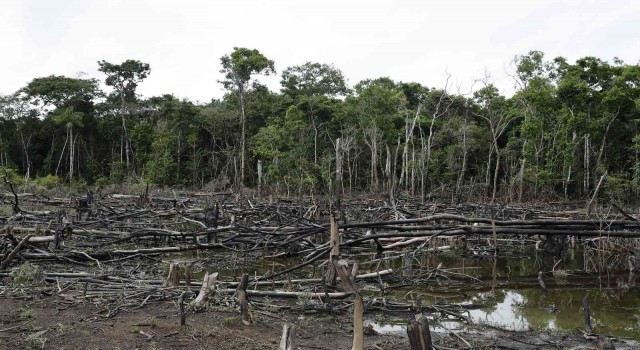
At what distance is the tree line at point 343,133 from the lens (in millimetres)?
26844

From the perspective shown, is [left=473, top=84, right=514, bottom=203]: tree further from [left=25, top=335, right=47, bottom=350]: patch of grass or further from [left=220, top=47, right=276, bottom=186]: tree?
[left=25, top=335, right=47, bottom=350]: patch of grass

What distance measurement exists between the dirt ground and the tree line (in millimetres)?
20083

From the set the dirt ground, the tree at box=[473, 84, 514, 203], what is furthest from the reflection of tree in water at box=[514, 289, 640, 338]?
the tree at box=[473, 84, 514, 203]

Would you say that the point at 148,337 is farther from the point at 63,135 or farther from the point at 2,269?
the point at 63,135

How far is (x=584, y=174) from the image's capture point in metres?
28.9

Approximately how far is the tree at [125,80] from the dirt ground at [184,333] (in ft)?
117

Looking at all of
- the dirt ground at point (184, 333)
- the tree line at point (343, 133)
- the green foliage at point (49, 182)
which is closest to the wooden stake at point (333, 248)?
the dirt ground at point (184, 333)

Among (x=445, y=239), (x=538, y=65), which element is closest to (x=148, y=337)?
(x=445, y=239)

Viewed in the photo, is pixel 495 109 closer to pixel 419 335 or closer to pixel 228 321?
pixel 228 321

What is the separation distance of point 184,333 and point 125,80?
39077mm

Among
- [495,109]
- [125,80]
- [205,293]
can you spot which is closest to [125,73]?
[125,80]

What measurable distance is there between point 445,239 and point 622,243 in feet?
12.9

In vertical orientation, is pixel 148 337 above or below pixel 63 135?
below

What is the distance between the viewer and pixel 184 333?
528 cm
